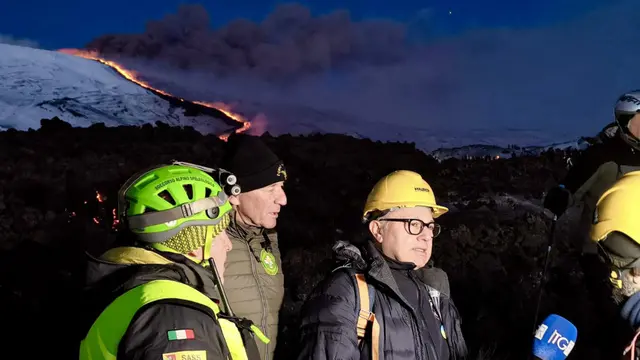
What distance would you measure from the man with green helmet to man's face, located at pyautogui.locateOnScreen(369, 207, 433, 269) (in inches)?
32.1

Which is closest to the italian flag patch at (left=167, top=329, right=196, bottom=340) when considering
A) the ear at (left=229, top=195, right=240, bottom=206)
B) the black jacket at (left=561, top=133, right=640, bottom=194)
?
the ear at (left=229, top=195, right=240, bottom=206)

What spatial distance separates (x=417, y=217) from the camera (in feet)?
9.71

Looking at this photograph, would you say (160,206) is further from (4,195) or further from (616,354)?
(4,195)

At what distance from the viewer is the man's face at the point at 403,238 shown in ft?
9.58

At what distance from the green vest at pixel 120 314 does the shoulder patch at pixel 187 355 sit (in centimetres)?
14

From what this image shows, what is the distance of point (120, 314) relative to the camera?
5.79 feet

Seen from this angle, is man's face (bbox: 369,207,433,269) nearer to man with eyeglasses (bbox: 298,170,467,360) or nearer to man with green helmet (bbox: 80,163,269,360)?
man with eyeglasses (bbox: 298,170,467,360)

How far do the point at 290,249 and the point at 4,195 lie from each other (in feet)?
24.1

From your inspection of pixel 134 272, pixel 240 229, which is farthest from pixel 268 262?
pixel 134 272

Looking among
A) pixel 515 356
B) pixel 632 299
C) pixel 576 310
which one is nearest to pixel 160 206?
pixel 632 299

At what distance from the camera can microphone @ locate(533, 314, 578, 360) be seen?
6.82 feet

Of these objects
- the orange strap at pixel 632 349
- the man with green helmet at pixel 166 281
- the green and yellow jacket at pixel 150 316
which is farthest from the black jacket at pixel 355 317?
the orange strap at pixel 632 349

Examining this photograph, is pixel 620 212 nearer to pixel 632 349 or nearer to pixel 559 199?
pixel 632 349

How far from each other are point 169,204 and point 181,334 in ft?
1.90
